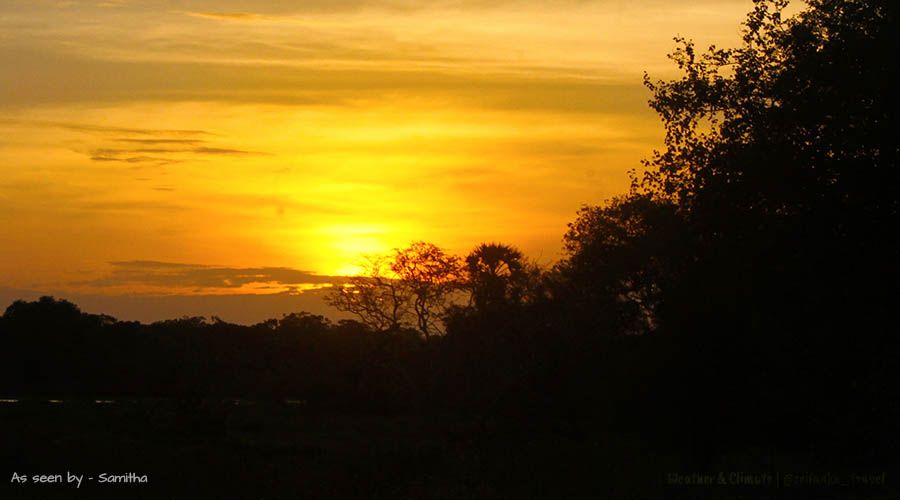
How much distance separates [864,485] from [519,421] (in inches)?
816

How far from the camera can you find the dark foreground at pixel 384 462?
24703 millimetres

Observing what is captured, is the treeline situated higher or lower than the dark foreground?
higher

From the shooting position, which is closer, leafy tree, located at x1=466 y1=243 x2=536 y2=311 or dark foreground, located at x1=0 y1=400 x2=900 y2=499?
dark foreground, located at x1=0 y1=400 x2=900 y2=499

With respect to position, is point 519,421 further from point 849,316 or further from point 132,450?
point 849,316

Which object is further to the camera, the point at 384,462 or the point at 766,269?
the point at 384,462

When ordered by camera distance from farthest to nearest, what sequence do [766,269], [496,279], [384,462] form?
[496,279]
[384,462]
[766,269]

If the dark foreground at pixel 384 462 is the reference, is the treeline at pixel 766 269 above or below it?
above

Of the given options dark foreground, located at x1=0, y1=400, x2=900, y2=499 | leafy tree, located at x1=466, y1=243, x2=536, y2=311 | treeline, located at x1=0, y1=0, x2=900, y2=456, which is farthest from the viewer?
leafy tree, located at x1=466, y1=243, x2=536, y2=311

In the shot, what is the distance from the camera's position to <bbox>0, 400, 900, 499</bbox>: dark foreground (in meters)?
24.7

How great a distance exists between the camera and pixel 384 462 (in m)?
33.7

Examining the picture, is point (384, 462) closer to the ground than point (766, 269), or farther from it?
closer to the ground

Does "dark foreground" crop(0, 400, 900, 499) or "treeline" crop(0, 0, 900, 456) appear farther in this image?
"dark foreground" crop(0, 400, 900, 499)

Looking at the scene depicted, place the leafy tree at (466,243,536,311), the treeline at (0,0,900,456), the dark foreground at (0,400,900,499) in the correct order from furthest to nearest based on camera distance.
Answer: the leafy tree at (466,243,536,311) < the dark foreground at (0,400,900,499) < the treeline at (0,0,900,456)

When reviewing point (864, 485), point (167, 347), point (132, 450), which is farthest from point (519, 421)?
point (167, 347)
